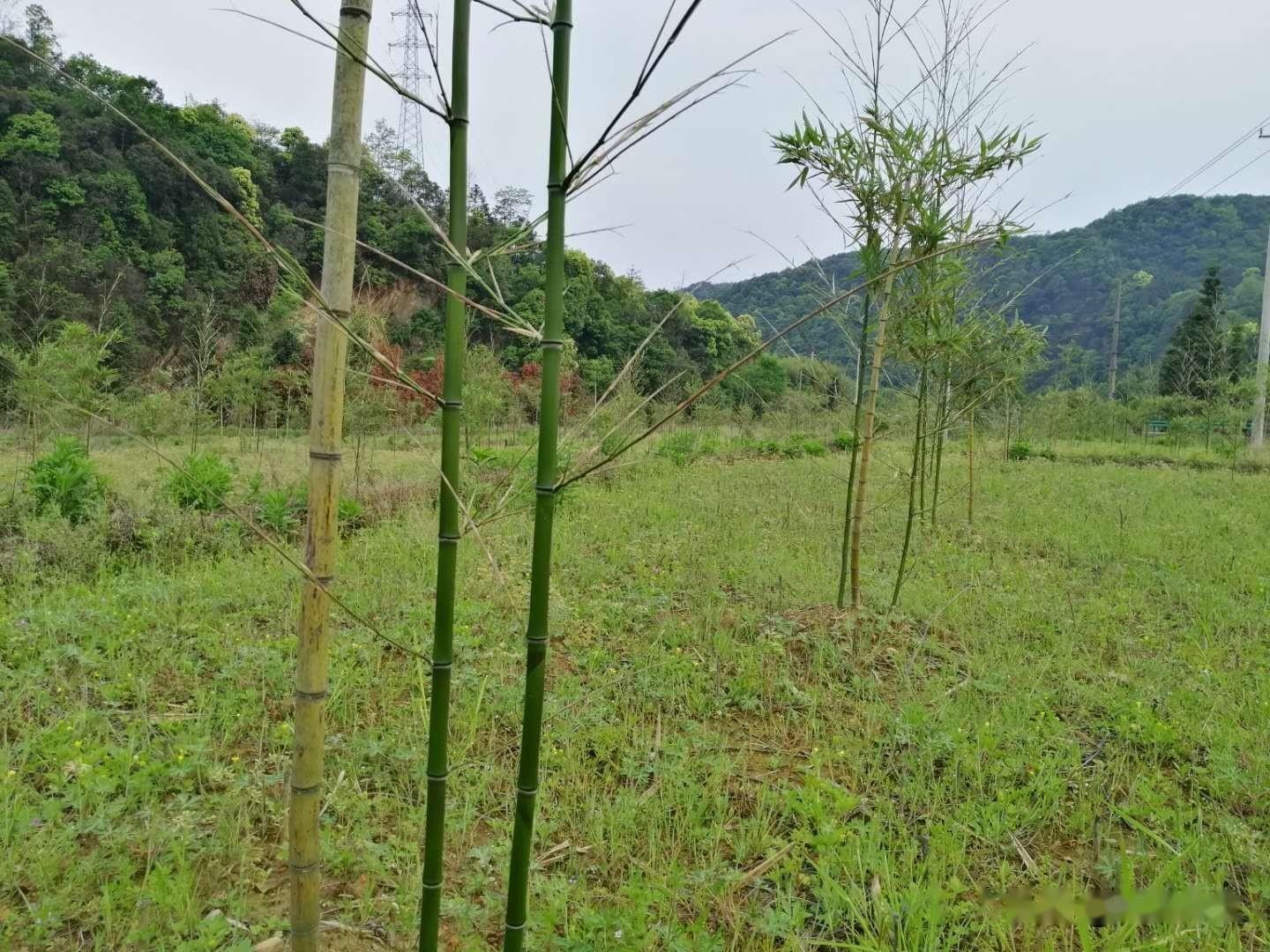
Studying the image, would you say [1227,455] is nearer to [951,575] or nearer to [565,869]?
[951,575]

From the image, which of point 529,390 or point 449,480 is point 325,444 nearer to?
point 449,480

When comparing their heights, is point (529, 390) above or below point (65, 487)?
above

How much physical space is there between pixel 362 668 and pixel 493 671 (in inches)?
24.7

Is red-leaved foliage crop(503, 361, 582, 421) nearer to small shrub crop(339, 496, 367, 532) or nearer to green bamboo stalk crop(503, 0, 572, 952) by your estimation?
small shrub crop(339, 496, 367, 532)

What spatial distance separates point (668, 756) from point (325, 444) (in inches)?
84.9

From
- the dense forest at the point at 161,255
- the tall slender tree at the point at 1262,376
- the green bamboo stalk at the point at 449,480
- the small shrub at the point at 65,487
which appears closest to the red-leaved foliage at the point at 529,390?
the dense forest at the point at 161,255

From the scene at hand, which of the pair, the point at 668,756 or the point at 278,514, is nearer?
the point at 668,756

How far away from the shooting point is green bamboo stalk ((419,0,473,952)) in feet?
3.50

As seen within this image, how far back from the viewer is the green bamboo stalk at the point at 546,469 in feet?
3.30

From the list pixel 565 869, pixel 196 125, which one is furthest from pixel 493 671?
pixel 196 125

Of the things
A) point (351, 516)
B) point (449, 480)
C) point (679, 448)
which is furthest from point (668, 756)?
point (679, 448)

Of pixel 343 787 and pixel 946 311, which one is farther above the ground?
pixel 946 311

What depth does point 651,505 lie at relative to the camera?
802cm

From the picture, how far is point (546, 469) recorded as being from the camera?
3.44 ft
